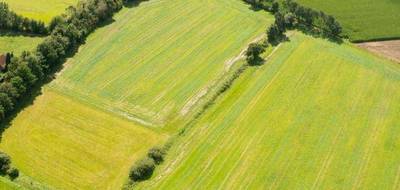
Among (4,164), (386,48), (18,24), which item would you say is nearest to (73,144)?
(4,164)

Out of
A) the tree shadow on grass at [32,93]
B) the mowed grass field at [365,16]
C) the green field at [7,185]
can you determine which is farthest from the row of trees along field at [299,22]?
the green field at [7,185]

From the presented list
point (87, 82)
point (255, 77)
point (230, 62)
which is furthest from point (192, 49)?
point (87, 82)

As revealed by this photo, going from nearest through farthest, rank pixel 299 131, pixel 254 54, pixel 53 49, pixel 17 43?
pixel 299 131
pixel 53 49
pixel 254 54
pixel 17 43

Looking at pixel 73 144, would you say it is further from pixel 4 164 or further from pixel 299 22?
pixel 299 22

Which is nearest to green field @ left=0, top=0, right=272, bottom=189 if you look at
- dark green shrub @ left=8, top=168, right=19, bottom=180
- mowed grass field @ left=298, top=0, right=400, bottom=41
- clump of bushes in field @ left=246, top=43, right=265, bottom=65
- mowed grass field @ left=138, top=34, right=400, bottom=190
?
dark green shrub @ left=8, top=168, right=19, bottom=180

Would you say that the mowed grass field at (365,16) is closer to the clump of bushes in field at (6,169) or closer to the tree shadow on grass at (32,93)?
the tree shadow on grass at (32,93)

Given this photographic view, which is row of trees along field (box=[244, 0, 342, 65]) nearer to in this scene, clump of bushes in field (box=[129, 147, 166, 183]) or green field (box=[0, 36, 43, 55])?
clump of bushes in field (box=[129, 147, 166, 183])
